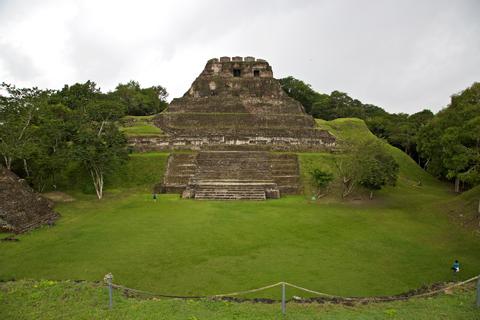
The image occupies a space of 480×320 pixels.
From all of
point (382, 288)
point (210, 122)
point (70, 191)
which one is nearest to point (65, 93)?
point (210, 122)

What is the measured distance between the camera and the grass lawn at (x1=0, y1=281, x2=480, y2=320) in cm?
634

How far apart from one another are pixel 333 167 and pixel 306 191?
11.6 ft

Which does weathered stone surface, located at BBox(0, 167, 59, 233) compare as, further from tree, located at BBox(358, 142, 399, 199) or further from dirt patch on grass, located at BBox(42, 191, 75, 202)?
tree, located at BBox(358, 142, 399, 199)

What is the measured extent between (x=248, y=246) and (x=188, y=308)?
450cm

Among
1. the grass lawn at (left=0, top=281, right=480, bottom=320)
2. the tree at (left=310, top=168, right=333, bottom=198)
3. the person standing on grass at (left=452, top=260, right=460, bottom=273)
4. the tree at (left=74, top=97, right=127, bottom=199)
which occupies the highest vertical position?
the tree at (left=74, top=97, right=127, bottom=199)

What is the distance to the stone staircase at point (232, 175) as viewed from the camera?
1900 cm

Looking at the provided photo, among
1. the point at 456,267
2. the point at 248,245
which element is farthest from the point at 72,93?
the point at 456,267

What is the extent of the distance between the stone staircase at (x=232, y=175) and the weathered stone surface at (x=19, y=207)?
22.3ft

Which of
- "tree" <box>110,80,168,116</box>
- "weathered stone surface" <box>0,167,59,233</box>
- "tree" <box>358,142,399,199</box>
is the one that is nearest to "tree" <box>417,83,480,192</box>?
"tree" <box>358,142,399,199</box>

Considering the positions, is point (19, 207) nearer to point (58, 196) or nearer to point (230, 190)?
point (58, 196)

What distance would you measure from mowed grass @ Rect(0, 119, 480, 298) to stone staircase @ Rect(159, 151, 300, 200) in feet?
4.62

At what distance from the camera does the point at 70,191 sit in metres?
19.6

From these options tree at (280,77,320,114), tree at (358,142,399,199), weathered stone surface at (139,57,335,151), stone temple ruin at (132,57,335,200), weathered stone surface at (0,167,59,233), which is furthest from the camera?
tree at (280,77,320,114)

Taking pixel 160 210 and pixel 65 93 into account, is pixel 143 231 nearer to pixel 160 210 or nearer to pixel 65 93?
pixel 160 210
